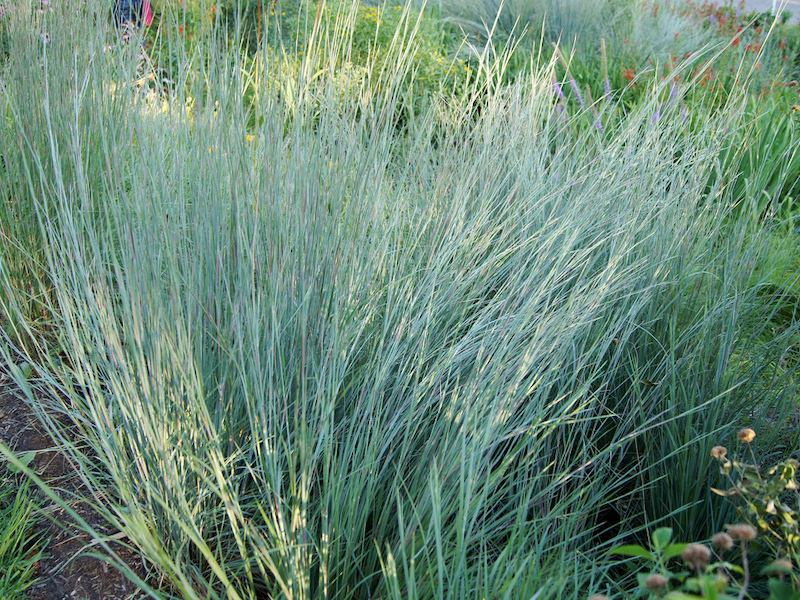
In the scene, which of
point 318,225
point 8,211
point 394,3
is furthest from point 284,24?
point 318,225

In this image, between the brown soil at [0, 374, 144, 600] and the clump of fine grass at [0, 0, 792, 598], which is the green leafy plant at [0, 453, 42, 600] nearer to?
the brown soil at [0, 374, 144, 600]

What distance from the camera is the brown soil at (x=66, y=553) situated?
1.21 m

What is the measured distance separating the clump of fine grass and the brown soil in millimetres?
57

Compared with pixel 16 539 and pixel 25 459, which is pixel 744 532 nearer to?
pixel 16 539

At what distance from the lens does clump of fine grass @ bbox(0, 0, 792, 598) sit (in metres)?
1.06

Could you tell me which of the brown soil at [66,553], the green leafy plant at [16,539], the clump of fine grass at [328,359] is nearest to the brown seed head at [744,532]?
the clump of fine grass at [328,359]

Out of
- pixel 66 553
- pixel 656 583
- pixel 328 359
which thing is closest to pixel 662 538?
pixel 656 583

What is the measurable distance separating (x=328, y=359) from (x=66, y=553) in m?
0.68

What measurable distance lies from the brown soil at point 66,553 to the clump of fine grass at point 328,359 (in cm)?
6

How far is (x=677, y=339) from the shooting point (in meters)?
1.78

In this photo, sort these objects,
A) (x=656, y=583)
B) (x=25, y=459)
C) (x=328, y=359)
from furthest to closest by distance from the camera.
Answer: (x=25, y=459)
(x=328, y=359)
(x=656, y=583)

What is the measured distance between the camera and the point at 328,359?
1.22 m

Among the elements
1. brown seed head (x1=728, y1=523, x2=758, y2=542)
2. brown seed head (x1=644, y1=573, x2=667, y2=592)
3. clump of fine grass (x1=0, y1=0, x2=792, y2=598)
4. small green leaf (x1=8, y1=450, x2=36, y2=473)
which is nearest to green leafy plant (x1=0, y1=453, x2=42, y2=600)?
small green leaf (x1=8, y1=450, x2=36, y2=473)

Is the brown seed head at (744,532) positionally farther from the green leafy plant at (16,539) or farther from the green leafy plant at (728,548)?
the green leafy plant at (16,539)
